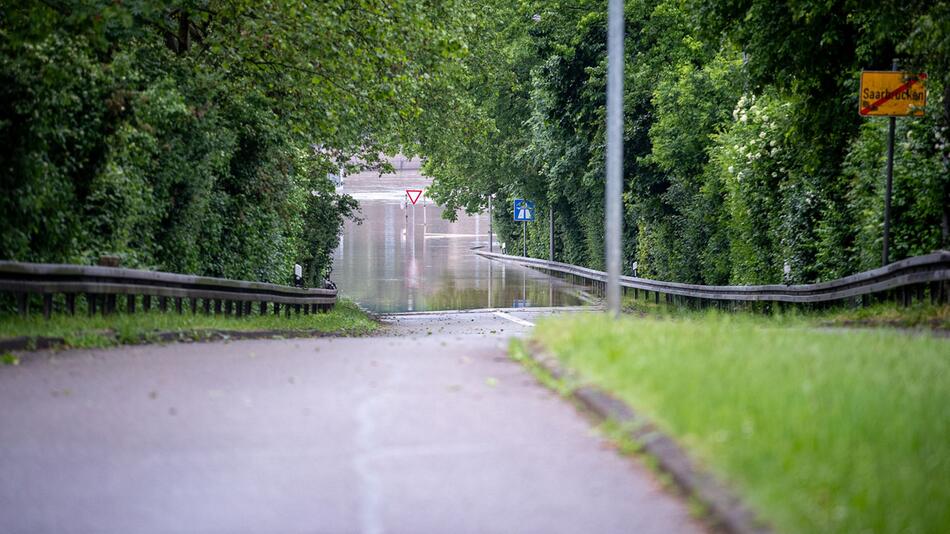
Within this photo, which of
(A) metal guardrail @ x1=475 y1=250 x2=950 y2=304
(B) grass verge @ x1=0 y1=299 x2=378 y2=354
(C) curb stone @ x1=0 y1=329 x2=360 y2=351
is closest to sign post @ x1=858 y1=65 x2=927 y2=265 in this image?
(A) metal guardrail @ x1=475 y1=250 x2=950 y2=304

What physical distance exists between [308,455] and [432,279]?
39.2m

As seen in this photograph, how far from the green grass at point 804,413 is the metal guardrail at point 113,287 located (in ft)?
20.8

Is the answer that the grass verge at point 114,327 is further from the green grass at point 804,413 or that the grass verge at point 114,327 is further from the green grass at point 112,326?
the green grass at point 804,413

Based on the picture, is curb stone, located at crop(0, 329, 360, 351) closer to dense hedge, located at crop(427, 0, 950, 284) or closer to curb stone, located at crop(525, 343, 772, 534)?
curb stone, located at crop(525, 343, 772, 534)

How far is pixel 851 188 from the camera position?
21.3 metres

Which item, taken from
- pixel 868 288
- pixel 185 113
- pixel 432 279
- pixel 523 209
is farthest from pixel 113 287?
pixel 523 209

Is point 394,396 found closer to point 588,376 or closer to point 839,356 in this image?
point 588,376

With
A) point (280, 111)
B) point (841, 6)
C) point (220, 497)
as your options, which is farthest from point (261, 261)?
point (220, 497)

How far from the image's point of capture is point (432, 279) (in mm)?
46188

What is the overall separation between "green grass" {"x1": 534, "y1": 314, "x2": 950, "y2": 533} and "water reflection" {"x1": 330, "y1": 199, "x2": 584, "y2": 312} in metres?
24.0

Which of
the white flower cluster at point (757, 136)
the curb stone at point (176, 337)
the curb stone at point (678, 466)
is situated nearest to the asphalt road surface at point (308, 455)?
the curb stone at point (678, 466)

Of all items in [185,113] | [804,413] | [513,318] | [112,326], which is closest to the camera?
[804,413]

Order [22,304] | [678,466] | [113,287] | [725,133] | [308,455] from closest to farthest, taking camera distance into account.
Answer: [678,466]
[308,455]
[22,304]
[113,287]
[725,133]

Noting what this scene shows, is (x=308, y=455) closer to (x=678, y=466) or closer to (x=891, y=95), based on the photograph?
(x=678, y=466)
